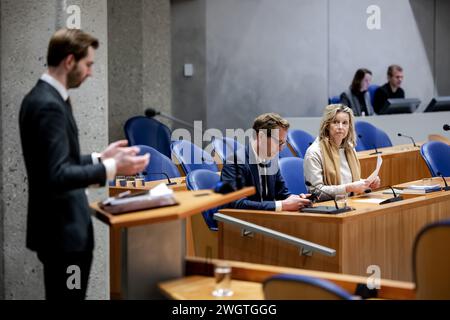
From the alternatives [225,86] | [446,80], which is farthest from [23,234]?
[446,80]

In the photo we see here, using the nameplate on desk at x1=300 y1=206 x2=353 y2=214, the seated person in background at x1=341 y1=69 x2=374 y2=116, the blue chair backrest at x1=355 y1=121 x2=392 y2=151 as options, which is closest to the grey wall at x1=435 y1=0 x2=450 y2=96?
the seated person in background at x1=341 y1=69 x2=374 y2=116

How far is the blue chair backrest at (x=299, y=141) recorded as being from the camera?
704 cm

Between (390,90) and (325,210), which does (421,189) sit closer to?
(325,210)

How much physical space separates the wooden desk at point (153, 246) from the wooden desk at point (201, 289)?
2.2 inches

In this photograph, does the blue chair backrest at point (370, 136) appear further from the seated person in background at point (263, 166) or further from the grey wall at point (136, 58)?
the seated person in background at point (263, 166)

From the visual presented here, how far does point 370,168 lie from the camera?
22.5ft

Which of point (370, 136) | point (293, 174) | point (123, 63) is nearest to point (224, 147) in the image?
point (293, 174)

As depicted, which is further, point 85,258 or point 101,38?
point 101,38

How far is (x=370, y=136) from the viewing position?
8.24 meters

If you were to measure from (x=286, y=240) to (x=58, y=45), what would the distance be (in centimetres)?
171

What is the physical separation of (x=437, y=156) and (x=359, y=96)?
3.25 m
